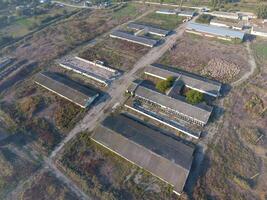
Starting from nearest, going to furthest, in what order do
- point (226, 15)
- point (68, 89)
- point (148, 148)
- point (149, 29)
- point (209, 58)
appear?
point (148, 148), point (68, 89), point (209, 58), point (149, 29), point (226, 15)

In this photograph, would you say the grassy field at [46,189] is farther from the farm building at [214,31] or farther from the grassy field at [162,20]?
the grassy field at [162,20]

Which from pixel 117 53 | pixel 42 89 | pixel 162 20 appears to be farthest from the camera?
pixel 162 20

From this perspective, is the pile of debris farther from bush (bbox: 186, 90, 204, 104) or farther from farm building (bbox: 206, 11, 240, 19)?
farm building (bbox: 206, 11, 240, 19)

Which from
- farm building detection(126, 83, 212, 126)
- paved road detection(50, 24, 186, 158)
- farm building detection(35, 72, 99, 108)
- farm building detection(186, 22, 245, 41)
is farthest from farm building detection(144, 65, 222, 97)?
farm building detection(186, 22, 245, 41)

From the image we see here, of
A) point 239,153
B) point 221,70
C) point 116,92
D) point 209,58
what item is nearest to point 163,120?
point 116,92

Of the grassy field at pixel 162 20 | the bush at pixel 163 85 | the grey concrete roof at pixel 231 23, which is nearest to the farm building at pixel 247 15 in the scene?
the grey concrete roof at pixel 231 23

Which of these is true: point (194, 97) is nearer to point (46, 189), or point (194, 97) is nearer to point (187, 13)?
point (46, 189)
